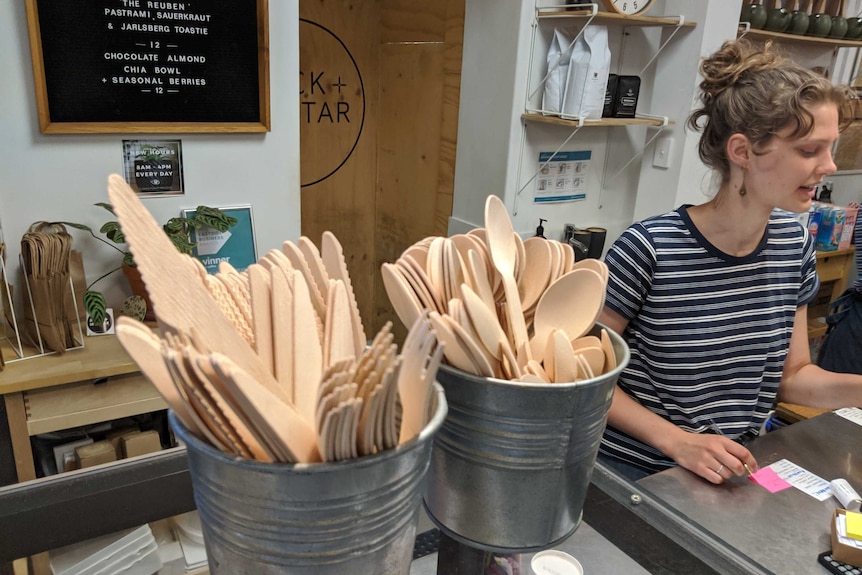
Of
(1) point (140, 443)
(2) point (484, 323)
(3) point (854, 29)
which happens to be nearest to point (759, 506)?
(2) point (484, 323)

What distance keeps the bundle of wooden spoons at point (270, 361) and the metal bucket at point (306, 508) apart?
1 cm

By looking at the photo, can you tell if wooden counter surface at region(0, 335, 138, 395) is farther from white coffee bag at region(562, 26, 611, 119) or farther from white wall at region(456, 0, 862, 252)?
white coffee bag at region(562, 26, 611, 119)

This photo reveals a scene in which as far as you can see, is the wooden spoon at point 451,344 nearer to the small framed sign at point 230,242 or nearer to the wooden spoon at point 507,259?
the wooden spoon at point 507,259

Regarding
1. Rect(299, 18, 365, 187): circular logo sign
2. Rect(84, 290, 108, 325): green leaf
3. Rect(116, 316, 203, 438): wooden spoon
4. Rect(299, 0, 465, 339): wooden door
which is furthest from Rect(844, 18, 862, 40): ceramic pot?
Rect(116, 316, 203, 438): wooden spoon

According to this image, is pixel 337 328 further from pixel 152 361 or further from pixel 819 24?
pixel 819 24

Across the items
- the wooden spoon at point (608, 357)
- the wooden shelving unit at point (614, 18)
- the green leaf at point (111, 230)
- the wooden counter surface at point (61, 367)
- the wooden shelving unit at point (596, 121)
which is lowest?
the wooden counter surface at point (61, 367)

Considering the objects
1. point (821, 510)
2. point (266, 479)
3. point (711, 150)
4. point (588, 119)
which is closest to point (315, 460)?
point (266, 479)

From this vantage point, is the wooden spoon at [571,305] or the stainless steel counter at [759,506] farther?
the stainless steel counter at [759,506]

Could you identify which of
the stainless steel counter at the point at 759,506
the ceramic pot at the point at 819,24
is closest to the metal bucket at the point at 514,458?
the stainless steel counter at the point at 759,506

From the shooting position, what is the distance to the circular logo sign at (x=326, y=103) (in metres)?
2.84

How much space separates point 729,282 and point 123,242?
1.55 meters

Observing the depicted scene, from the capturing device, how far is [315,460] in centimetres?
37

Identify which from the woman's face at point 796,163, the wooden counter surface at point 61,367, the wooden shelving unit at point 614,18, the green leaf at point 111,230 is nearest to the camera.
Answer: the woman's face at point 796,163

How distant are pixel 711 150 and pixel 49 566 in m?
1.43
